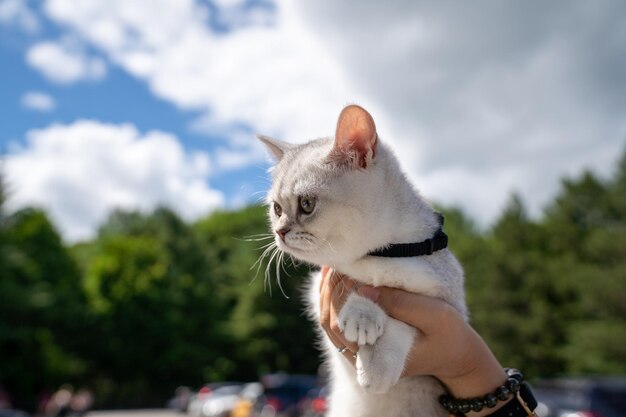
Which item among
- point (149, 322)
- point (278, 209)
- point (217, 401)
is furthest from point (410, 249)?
point (149, 322)

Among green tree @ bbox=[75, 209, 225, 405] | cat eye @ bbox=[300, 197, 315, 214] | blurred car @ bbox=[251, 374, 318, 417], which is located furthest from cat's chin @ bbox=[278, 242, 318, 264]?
green tree @ bbox=[75, 209, 225, 405]

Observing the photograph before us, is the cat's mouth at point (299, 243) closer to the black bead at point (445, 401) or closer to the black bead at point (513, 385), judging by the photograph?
the black bead at point (445, 401)

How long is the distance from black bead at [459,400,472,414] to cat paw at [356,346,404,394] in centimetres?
39

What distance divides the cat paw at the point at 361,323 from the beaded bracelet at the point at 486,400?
519 millimetres

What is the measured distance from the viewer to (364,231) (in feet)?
9.54

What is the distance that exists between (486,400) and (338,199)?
1.09 metres

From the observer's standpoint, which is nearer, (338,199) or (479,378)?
(479,378)

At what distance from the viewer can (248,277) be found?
1638 inches

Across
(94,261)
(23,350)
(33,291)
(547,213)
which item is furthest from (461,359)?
(94,261)

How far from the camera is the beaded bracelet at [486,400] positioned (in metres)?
2.75

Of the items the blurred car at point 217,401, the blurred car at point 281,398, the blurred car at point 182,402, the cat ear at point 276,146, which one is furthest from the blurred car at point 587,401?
the blurred car at point 182,402

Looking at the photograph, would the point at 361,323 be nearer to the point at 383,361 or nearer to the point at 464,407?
the point at 383,361

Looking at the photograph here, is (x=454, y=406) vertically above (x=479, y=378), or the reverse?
(x=479, y=378)

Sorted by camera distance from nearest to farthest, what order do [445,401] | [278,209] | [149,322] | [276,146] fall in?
[445,401] → [278,209] → [276,146] → [149,322]
